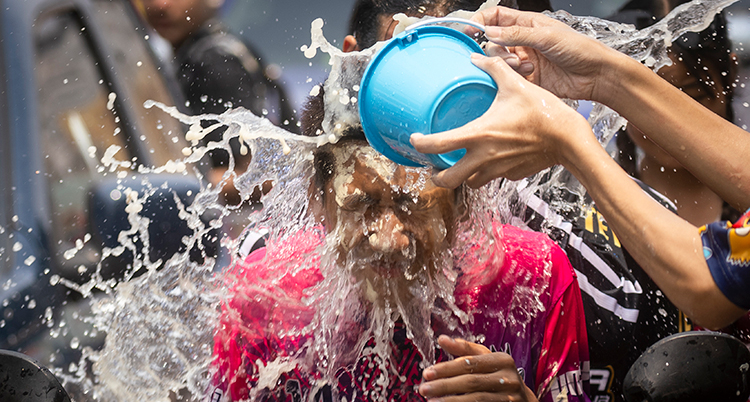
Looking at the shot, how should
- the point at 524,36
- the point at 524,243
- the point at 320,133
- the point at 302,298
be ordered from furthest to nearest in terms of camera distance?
the point at 524,243 → the point at 302,298 → the point at 320,133 → the point at 524,36

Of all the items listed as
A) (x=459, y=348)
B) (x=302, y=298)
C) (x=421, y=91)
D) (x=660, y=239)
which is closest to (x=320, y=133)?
Result: (x=302, y=298)

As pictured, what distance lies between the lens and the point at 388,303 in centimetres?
186

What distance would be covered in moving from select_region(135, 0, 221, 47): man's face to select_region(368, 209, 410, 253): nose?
9.61 feet

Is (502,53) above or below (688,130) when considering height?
above

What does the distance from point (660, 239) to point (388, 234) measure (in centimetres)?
75

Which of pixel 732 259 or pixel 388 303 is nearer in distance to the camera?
pixel 732 259

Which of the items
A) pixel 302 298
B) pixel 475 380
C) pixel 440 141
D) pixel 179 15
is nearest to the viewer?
pixel 440 141

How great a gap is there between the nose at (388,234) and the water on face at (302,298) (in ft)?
0.43

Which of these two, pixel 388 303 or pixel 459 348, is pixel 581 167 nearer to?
pixel 459 348

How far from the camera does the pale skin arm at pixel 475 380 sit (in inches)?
62.7

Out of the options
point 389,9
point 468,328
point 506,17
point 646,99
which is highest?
point 506,17

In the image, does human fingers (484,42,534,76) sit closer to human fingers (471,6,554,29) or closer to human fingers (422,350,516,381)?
human fingers (471,6,554,29)

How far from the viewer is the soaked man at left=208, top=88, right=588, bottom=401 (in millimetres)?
1679

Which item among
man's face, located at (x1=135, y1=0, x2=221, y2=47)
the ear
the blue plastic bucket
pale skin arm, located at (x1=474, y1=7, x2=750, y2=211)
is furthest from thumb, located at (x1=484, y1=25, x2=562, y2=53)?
man's face, located at (x1=135, y1=0, x2=221, y2=47)
